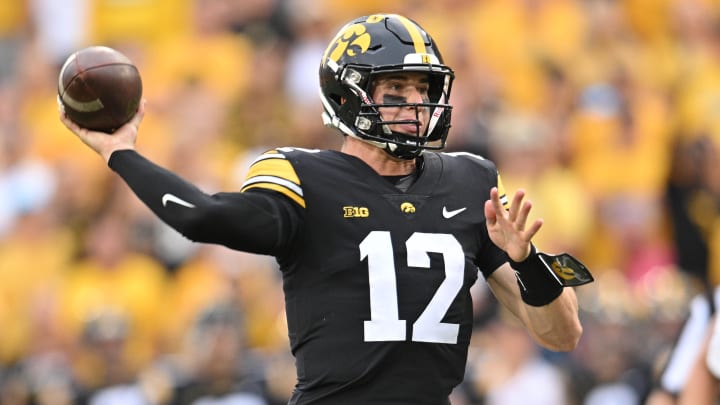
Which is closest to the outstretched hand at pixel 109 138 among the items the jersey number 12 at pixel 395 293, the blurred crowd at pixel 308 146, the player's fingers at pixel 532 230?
the jersey number 12 at pixel 395 293

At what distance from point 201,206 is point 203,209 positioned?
0.01 metres

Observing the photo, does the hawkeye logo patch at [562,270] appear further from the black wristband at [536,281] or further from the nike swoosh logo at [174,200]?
the nike swoosh logo at [174,200]

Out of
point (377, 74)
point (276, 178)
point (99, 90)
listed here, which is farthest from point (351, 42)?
point (99, 90)

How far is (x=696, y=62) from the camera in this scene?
35.2 feet

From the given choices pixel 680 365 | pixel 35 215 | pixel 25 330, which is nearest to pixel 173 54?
pixel 35 215

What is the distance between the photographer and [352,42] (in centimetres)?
497

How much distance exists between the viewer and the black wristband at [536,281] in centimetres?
477

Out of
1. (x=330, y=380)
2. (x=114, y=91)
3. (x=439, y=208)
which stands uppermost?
(x=114, y=91)

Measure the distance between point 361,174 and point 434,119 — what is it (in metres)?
0.30

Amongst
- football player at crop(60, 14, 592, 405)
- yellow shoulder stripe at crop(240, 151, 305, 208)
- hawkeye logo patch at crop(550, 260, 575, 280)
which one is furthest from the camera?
hawkeye logo patch at crop(550, 260, 575, 280)

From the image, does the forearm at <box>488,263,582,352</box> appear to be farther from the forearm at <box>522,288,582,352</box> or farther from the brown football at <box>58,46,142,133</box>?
the brown football at <box>58,46,142,133</box>

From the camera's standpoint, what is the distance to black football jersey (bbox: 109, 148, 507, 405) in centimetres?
465

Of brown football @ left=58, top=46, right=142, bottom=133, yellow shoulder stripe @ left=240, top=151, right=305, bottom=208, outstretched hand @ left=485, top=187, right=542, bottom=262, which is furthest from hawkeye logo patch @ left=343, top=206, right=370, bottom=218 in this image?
brown football @ left=58, top=46, right=142, bottom=133

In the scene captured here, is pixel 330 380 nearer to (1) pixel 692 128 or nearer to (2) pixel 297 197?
(2) pixel 297 197
